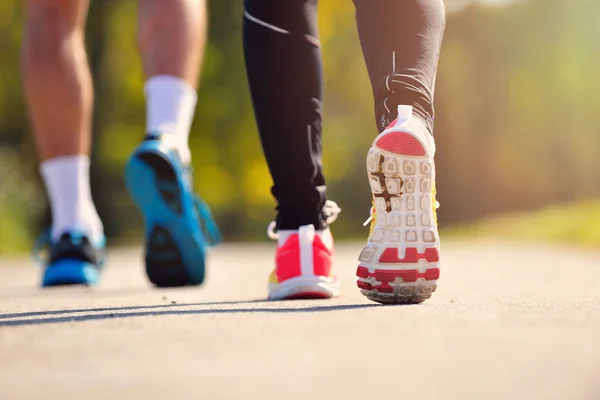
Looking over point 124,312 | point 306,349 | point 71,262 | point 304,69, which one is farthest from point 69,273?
point 306,349

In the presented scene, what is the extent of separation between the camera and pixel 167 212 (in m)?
2.89

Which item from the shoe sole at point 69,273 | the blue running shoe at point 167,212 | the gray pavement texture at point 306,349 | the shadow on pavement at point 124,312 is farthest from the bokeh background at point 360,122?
the gray pavement texture at point 306,349

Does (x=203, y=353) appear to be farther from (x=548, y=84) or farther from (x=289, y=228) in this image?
(x=548, y=84)

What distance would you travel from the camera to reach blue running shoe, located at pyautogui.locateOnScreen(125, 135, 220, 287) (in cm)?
285

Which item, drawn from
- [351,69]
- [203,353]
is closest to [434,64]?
[203,353]

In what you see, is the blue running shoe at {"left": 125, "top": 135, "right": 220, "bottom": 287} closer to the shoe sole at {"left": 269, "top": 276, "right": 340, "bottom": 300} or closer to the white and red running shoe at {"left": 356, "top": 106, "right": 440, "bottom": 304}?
the shoe sole at {"left": 269, "top": 276, "right": 340, "bottom": 300}

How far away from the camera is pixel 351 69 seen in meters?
19.0

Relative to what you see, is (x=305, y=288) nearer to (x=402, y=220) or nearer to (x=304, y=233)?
(x=304, y=233)

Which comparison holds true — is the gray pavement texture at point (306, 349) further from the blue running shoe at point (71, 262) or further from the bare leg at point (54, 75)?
the bare leg at point (54, 75)

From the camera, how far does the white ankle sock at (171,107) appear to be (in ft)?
9.94

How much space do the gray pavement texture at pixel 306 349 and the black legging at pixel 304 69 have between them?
1.03ft

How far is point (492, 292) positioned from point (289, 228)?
719 mm

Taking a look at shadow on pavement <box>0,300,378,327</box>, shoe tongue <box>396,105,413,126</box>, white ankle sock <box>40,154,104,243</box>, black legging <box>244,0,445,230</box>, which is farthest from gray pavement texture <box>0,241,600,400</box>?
white ankle sock <box>40,154,104,243</box>

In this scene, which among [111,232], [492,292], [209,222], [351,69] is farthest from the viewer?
[351,69]
